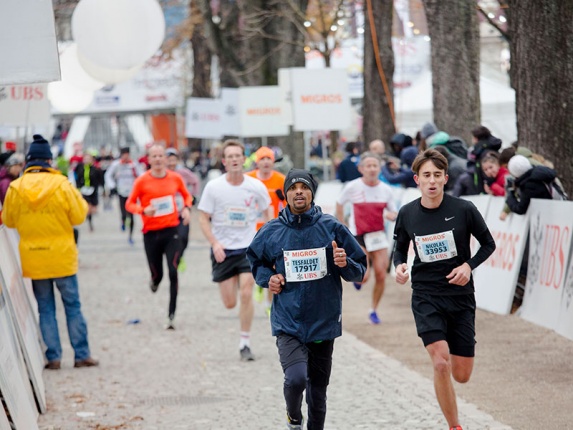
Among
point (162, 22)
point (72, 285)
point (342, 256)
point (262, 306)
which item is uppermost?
point (162, 22)

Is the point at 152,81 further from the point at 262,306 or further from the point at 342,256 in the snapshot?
the point at 342,256

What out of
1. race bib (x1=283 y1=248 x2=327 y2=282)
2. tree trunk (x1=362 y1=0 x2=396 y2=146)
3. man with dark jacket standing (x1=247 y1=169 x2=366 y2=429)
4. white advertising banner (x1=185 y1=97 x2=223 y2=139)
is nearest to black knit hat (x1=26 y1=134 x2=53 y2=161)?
man with dark jacket standing (x1=247 y1=169 x2=366 y2=429)

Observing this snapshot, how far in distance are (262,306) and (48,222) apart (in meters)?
5.85

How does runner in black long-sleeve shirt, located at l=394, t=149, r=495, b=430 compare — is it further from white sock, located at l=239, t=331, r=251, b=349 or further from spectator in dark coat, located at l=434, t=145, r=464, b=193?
spectator in dark coat, located at l=434, t=145, r=464, b=193

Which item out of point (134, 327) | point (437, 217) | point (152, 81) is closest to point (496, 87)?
point (134, 327)

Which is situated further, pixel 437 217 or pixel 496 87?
pixel 496 87

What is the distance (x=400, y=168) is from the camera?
62.3 ft

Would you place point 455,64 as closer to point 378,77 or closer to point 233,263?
point 378,77

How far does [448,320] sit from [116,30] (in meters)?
6.28

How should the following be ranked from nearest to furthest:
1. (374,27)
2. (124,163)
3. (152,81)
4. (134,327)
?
(134,327) → (374,27) → (124,163) → (152,81)

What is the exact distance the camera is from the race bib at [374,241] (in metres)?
14.1

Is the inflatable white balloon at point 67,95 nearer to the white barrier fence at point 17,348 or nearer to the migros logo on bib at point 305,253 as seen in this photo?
the white barrier fence at point 17,348

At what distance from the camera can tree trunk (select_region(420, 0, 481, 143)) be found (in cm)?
1870

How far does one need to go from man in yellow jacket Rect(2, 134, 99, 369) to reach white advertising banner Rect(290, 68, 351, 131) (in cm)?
1183
